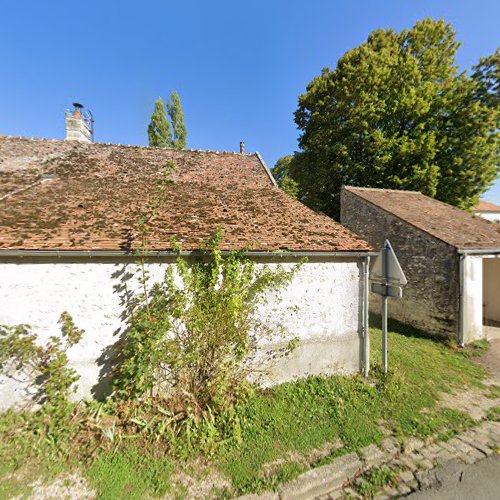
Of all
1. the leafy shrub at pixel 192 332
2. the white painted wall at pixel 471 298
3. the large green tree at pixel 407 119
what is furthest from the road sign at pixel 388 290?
the large green tree at pixel 407 119

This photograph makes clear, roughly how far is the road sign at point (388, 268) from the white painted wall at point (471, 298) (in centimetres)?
431

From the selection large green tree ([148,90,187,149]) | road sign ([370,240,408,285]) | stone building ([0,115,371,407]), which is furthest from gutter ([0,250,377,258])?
large green tree ([148,90,187,149])

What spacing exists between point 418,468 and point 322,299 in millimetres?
2773

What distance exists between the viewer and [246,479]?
10.0 feet

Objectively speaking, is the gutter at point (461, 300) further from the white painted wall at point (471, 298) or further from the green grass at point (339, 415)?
the green grass at point (339, 415)

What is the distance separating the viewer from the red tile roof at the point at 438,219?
7859mm

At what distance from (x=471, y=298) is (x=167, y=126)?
77.5 feet

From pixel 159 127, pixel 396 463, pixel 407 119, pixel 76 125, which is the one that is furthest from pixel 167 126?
pixel 396 463

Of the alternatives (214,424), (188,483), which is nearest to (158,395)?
(214,424)

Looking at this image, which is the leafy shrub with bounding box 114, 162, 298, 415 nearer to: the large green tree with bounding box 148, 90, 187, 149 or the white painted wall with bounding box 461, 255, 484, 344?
the white painted wall with bounding box 461, 255, 484, 344

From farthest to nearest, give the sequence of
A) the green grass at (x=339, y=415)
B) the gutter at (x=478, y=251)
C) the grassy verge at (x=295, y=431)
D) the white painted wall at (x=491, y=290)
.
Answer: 1. the white painted wall at (x=491, y=290)
2. the gutter at (x=478, y=251)
3. the green grass at (x=339, y=415)
4. the grassy verge at (x=295, y=431)

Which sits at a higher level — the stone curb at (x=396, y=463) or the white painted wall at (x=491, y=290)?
the white painted wall at (x=491, y=290)

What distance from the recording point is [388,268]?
4.80 meters

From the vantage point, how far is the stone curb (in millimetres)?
2979
